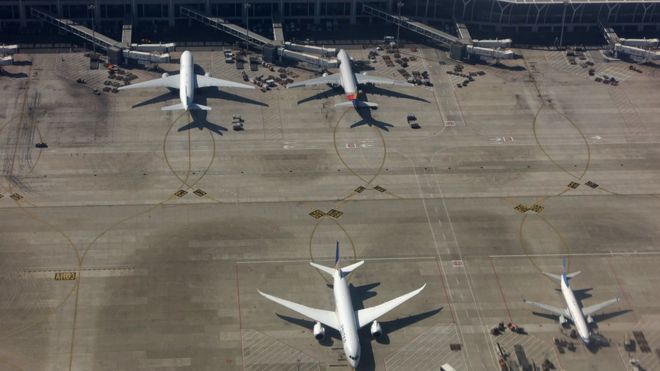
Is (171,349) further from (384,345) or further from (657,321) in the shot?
(657,321)

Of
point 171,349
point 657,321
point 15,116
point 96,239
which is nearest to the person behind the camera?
point 171,349

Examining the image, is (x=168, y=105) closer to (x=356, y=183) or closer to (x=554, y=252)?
(x=356, y=183)

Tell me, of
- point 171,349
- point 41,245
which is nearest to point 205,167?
point 41,245

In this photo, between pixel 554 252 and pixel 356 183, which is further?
pixel 356 183

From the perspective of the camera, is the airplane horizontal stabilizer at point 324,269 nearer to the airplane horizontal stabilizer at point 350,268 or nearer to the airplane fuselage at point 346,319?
the airplane fuselage at point 346,319

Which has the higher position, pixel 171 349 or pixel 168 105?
pixel 168 105

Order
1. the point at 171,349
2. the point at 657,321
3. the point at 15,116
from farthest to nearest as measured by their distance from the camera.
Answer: the point at 15,116
the point at 657,321
the point at 171,349

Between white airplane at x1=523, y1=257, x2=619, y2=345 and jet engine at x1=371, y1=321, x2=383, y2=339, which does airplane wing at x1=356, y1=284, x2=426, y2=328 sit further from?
white airplane at x1=523, y1=257, x2=619, y2=345
